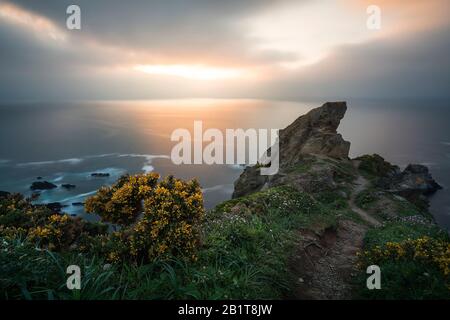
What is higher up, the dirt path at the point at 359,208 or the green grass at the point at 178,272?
the green grass at the point at 178,272

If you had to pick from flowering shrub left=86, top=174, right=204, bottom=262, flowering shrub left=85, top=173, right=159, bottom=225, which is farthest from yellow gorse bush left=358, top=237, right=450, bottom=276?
flowering shrub left=85, top=173, right=159, bottom=225

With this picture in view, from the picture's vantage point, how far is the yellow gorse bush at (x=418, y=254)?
23.6 feet

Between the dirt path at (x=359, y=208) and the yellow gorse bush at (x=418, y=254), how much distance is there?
9831 mm

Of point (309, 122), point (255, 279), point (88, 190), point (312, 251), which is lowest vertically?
point (88, 190)

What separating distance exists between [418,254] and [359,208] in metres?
15.2

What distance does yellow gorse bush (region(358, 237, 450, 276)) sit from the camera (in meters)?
7.21

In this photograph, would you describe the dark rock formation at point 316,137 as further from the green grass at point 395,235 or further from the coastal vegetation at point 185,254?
the coastal vegetation at point 185,254

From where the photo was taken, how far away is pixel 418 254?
25.3 ft

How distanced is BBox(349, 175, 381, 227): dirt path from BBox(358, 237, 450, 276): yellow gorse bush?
9831 millimetres

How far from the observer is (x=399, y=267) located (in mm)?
7637

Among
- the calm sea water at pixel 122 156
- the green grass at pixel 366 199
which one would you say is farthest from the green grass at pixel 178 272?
the calm sea water at pixel 122 156
